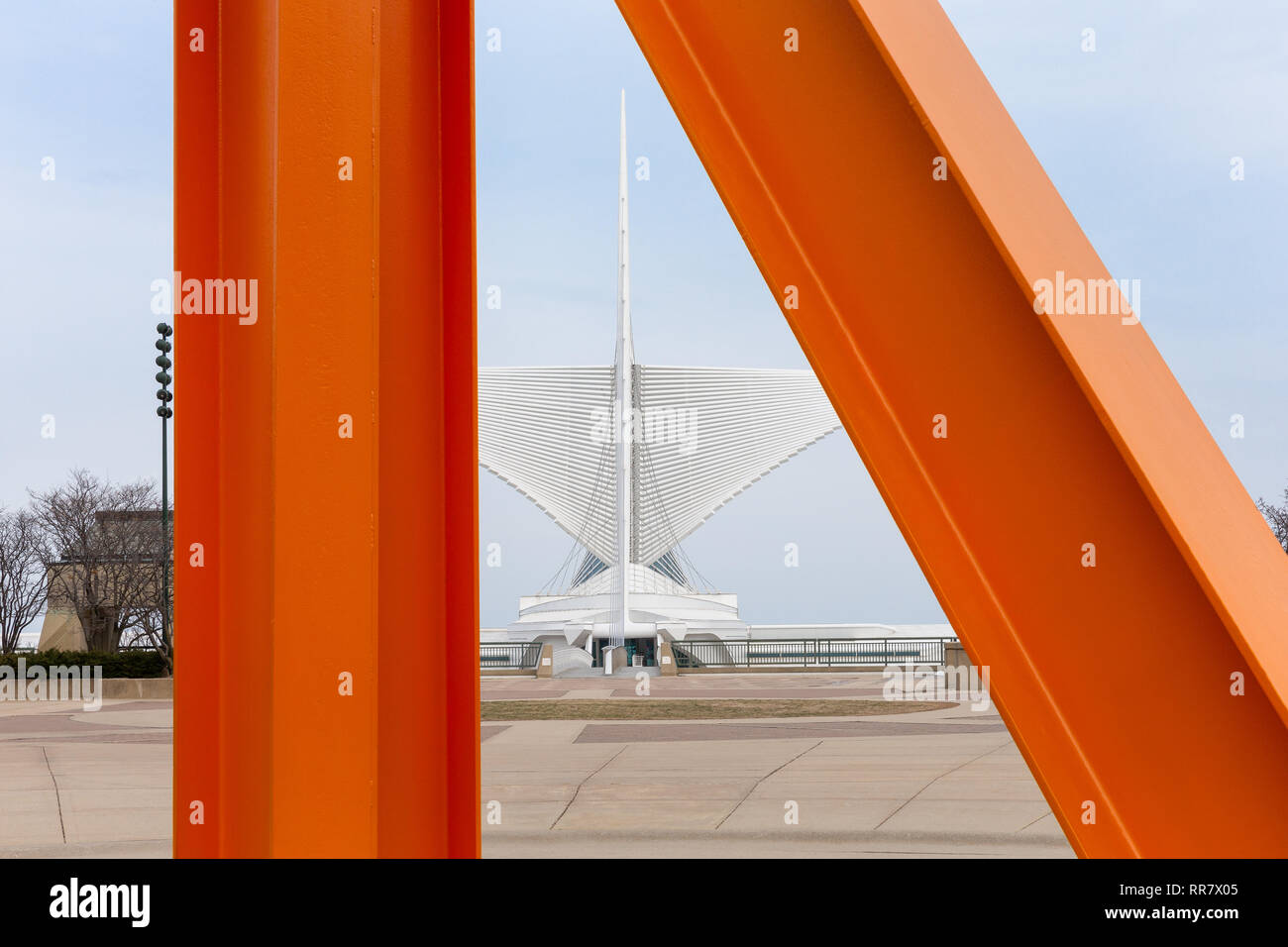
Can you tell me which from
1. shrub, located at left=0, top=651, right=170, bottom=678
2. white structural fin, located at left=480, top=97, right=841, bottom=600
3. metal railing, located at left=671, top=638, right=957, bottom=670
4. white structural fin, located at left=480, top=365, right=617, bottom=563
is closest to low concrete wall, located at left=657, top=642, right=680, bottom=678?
metal railing, located at left=671, top=638, right=957, bottom=670

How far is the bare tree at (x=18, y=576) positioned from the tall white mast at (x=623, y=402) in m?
27.0

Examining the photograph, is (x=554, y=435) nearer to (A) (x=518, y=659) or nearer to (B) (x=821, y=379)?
(A) (x=518, y=659)

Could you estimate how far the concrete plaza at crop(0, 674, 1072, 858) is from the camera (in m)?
8.24

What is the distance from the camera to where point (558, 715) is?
19.6m

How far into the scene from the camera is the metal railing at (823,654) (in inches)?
1630

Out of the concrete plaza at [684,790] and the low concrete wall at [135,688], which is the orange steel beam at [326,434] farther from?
the low concrete wall at [135,688]

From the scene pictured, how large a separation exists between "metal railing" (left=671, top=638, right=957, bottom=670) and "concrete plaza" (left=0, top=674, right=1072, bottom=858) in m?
23.1

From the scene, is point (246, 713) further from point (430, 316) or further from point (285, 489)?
point (430, 316)

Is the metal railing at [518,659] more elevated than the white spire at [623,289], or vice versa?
the white spire at [623,289]

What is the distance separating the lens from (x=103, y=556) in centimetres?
4394

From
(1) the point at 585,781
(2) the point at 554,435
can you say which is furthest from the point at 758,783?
(2) the point at 554,435

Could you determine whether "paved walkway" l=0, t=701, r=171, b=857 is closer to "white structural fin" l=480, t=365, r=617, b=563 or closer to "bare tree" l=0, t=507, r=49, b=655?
"bare tree" l=0, t=507, r=49, b=655

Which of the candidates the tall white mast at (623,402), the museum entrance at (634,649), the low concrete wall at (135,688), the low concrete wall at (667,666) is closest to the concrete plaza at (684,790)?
the low concrete wall at (135,688)
